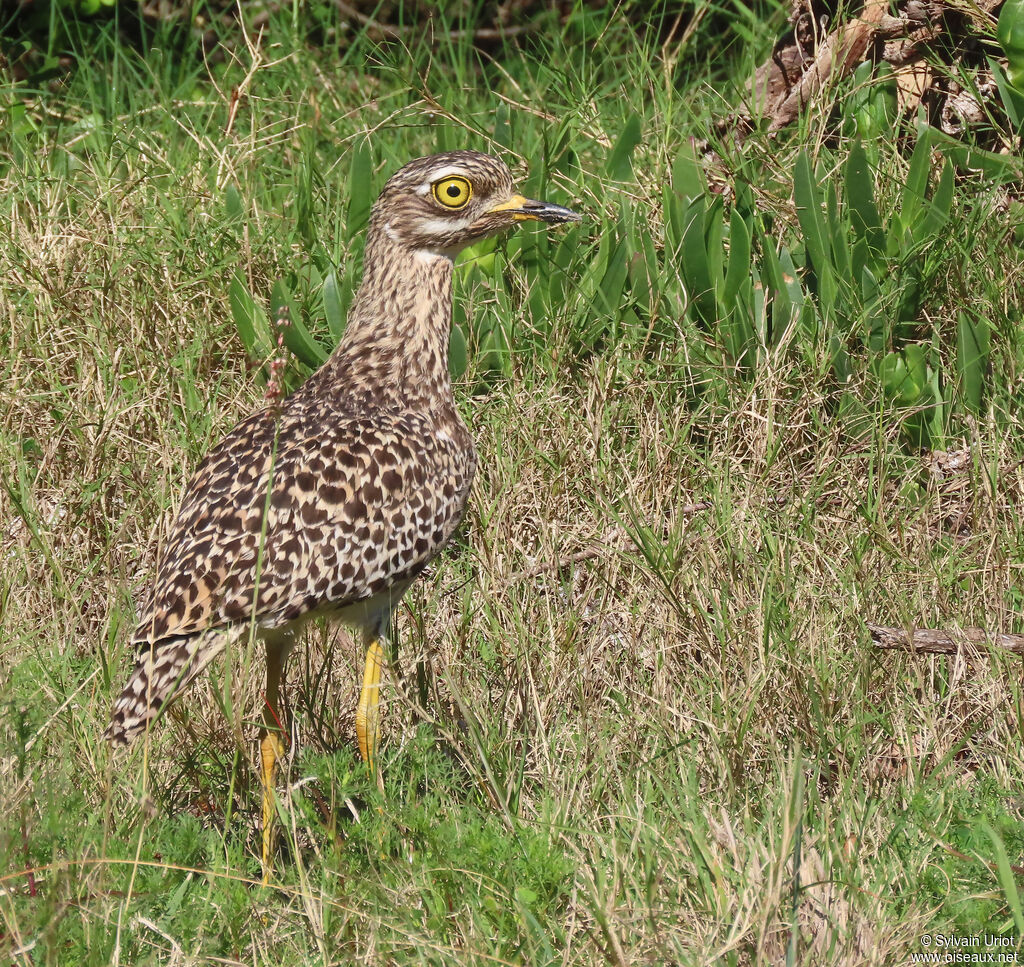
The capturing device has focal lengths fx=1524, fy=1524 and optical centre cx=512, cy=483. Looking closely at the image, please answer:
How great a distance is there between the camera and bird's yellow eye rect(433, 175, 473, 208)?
446 centimetres

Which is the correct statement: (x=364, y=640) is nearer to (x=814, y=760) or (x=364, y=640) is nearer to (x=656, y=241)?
(x=814, y=760)

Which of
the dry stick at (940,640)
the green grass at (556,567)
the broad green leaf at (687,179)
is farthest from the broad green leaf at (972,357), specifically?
the dry stick at (940,640)

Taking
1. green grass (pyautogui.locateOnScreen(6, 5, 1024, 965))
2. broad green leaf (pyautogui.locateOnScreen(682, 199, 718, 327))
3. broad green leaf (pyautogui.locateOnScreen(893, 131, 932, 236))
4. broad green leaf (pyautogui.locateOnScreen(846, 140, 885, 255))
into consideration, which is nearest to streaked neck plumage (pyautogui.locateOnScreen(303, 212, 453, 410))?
green grass (pyautogui.locateOnScreen(6, 5, 1024, 965))

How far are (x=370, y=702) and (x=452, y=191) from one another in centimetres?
151

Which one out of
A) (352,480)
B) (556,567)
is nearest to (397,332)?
(352,480)

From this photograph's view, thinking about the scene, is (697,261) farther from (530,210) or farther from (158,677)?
(158,677)

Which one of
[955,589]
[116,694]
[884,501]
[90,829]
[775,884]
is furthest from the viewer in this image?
[884,501]

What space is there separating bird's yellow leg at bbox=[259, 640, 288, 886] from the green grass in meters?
0.07

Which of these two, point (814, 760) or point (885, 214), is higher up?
point (885, 214)

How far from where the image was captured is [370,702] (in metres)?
4.07

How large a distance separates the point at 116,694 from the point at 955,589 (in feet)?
7.87

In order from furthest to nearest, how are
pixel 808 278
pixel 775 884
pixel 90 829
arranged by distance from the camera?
pixel 808 278 → pixel 90 829 → pixel 775 884

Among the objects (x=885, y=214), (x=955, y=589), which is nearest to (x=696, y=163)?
(x=885, y=214)

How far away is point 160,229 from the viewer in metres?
5.61
